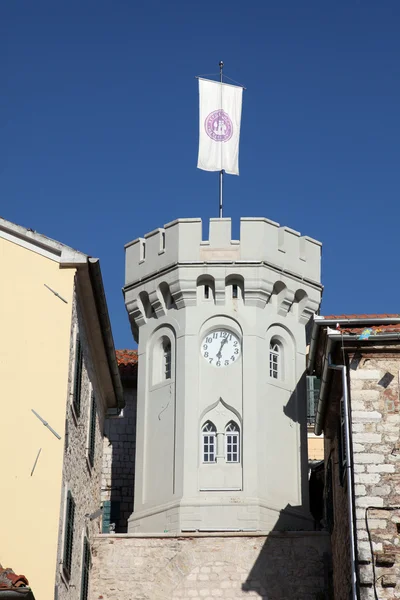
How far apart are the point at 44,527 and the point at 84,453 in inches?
197

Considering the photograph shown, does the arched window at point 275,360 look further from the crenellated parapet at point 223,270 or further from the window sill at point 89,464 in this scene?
the window sill at point 89,464

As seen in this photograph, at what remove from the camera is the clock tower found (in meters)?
31.8

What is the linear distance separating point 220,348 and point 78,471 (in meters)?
9.81

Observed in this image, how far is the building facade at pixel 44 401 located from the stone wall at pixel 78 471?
2 centimetres

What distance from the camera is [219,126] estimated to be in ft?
122

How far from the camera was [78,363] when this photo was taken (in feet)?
77.9

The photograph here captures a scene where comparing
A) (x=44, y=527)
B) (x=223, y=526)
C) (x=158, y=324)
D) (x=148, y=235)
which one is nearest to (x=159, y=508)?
(x=223, y=526)

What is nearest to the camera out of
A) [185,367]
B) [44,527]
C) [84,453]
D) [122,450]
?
[44,527]

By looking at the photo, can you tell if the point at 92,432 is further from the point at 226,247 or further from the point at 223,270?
the point at 226,247

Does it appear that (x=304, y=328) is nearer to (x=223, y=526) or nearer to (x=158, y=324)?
(x=158, y=324)

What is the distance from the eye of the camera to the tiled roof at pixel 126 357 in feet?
121

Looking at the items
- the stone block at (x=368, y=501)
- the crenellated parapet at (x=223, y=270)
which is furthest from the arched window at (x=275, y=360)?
the stone block at (x=368, y=501)

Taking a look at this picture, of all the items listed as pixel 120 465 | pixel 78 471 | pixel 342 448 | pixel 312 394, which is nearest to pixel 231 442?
pixel 312 394

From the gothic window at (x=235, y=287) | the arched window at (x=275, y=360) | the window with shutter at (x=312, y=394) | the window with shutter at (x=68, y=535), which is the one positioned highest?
the gothic window at (x=235, y=287)
